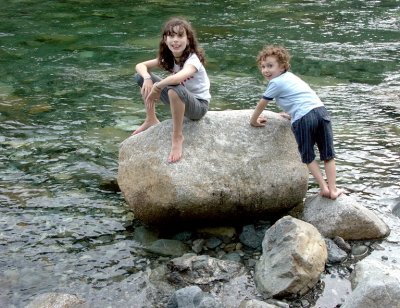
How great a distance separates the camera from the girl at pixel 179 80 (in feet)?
17.6

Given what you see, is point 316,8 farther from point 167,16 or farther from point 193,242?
point 193,242

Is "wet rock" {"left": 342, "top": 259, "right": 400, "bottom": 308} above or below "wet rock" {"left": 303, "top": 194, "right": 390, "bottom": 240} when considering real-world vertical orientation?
above

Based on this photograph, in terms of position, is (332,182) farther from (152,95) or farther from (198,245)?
(152,95)

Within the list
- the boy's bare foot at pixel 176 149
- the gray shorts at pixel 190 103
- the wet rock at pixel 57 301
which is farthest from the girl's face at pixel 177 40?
the wet rock at pixel 57 301

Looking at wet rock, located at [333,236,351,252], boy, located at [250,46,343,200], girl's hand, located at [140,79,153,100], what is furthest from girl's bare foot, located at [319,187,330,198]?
girl's hand, located at [140,79,153,100]

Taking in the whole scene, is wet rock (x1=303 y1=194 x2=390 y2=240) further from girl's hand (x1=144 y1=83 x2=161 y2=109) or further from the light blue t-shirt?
girl's hand (x1=144 y1=83 x2=161 y2=109)

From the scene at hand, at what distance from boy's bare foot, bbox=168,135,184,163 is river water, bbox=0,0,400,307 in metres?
0.82

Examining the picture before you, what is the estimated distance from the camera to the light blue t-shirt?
5.38 m

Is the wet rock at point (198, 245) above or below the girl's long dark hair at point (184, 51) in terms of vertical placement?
below

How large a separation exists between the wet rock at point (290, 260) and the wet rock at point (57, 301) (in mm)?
1379

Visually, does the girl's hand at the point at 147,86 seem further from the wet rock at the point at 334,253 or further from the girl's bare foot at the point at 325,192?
the wet rock at the point at 334,253

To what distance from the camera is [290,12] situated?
52.5 feet

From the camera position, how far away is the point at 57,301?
4367 millimetres

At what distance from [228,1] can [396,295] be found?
14.8m
